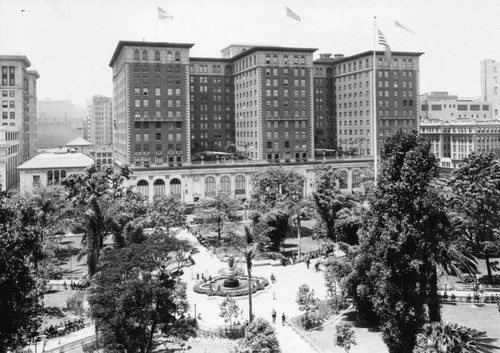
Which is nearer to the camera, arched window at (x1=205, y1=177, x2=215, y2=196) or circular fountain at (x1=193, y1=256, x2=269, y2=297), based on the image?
circular fountain at (x1=193, y1=256, x2=269, y2=297)

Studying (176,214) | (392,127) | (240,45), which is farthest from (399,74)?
(176,214)

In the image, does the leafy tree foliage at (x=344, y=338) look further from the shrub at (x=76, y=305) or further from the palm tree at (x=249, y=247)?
the shrub at (x=76, y=305)

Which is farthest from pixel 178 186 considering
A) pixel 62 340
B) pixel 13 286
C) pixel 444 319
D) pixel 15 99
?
pixel 13 286

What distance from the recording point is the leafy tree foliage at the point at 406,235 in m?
39.7

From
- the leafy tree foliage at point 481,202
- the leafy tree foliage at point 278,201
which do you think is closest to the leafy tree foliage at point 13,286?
the leafy tree foliage at point 278,201

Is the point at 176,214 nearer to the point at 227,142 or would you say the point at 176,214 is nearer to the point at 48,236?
the point at 48,236

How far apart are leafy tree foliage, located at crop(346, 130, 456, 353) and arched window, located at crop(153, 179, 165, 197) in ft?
279

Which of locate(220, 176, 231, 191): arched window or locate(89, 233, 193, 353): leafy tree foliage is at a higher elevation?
locate(220, 176, 231, 191): arched window

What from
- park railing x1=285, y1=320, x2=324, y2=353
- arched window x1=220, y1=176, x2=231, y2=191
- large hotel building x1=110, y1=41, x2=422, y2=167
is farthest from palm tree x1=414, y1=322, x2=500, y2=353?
arched window x1=220, y1=176, x2=231, y2=191

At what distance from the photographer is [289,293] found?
216 feet

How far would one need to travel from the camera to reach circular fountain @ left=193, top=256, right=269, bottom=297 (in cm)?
6506

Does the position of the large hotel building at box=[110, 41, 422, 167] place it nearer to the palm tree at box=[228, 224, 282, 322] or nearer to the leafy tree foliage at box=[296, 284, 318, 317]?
the palm tree at box=[228, 224, 282, 322]

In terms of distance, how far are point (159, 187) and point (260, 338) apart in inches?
3252

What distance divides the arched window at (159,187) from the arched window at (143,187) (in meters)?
1.84
